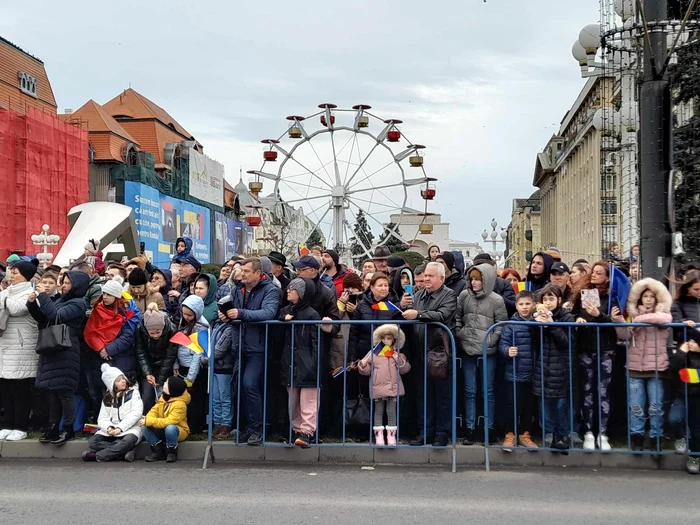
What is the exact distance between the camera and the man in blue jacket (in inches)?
325

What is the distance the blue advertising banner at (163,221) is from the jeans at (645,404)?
52.7 meters

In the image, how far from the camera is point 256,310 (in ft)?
27.4

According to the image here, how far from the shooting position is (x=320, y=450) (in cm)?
818

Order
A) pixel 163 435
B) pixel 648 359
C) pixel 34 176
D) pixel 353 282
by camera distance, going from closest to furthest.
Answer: pixel 648 359, pixel 163 435, pixel 353 282, pixel 34 176

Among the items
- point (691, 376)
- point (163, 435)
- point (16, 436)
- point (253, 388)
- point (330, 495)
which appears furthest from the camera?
point (16, 436)

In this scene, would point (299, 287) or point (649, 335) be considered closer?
point (649, 335)

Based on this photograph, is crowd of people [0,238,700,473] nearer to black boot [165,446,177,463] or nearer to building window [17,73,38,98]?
black boot [165,446,177,463]

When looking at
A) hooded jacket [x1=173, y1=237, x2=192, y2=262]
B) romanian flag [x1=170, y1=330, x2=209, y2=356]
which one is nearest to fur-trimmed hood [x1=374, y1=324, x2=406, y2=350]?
romanian flag [x1=170, y1=330, x2=209, y2=356]

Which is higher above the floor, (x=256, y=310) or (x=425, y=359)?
(x=256, y=310)

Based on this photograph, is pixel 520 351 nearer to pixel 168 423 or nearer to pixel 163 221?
pixel 168 423

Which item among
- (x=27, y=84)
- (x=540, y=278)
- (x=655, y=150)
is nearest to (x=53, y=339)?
(x=540, y=278)

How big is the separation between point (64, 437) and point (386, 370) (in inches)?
123

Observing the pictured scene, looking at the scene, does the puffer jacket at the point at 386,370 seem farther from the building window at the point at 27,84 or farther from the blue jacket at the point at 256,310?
the building window at the point at 27,84

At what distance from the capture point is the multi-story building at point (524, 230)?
106 metres
